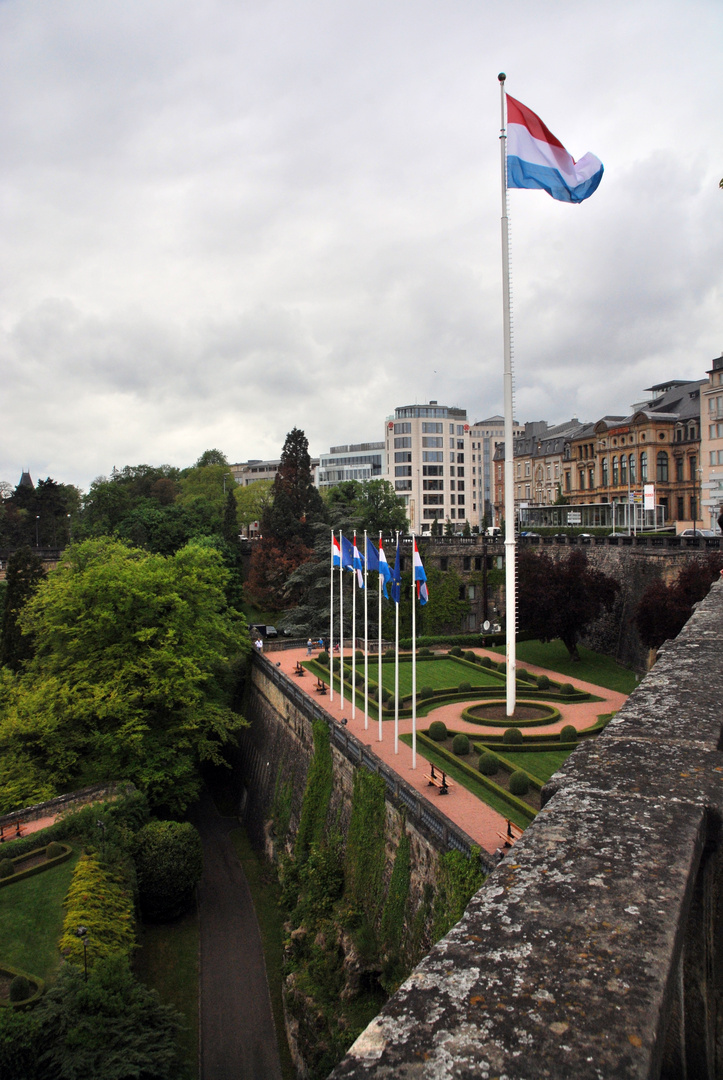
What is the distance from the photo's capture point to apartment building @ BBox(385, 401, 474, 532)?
107688mm

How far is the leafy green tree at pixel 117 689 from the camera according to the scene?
29.0 metres

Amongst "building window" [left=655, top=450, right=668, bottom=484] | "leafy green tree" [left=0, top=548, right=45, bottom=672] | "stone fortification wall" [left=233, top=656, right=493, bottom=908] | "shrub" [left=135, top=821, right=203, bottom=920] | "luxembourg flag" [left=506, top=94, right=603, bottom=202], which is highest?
"luxembourg flag" [left=506, top=94, right=603, bottom=202]

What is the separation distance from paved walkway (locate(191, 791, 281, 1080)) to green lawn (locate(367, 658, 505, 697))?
10693 millimetres

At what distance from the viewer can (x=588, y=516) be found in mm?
69062

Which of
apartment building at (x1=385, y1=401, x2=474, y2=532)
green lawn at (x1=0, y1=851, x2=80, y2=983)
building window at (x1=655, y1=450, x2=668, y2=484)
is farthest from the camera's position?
apartment building at (x1=385, y1=401, x2=474, y2=532)

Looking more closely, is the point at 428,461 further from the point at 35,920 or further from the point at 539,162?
the point at 35,920

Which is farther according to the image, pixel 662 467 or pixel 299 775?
pixel 662 467

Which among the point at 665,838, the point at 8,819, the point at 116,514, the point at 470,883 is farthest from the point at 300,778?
the point at 116,514

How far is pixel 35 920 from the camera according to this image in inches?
809

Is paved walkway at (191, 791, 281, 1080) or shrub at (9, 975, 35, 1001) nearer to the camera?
shrub at (9, 975, 35, 1001)

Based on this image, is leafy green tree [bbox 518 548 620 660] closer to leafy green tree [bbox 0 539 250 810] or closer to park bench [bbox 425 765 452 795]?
leafy green tree [bbox 0 539 250 810]

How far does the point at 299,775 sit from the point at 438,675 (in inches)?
490

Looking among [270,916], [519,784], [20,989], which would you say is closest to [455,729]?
[519,784]

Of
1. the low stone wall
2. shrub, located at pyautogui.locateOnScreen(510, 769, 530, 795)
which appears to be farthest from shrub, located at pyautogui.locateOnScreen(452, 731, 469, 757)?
the low stone wall
